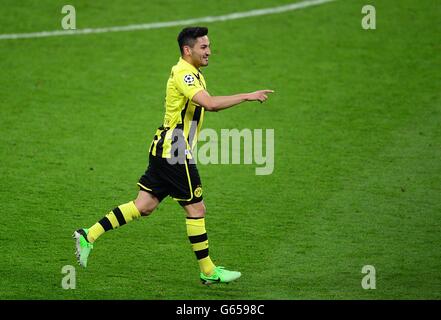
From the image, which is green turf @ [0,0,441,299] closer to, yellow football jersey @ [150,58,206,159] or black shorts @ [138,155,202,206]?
black shorts @ [138,155,202,206]

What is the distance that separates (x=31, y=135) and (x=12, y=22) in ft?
13.4

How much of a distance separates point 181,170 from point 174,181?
0.12 metres

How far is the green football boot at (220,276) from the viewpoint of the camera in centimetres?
848

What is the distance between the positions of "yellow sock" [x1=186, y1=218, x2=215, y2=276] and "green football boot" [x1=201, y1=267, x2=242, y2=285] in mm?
38

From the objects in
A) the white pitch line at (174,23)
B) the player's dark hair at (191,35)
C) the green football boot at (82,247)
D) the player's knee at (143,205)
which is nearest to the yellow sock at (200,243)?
the player's knee at (143,205)

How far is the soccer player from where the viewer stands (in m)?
8.37

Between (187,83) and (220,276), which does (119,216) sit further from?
(187,83)

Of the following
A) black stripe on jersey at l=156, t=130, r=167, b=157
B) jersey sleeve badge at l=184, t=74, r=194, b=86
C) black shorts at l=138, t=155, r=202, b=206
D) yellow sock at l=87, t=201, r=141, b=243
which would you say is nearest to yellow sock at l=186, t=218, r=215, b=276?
black shorts at l=138, t=155, r=202, b=206

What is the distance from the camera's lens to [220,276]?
27.8 feet

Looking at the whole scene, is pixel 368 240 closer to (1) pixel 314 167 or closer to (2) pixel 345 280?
(2) pixel 345 280

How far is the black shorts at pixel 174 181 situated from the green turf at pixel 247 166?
0.78 metres

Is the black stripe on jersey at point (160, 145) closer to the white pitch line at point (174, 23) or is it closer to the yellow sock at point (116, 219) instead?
the yellow sock at point (116, 219)

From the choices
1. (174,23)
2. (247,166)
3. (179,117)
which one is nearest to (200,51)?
(179,117)

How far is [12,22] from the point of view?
16.0 meters
